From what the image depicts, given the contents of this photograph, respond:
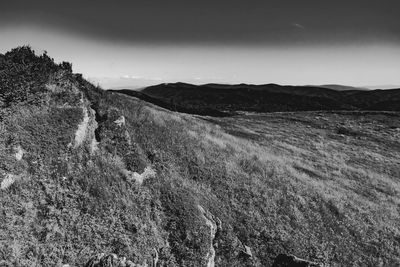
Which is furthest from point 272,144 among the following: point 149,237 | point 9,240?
point 9,240

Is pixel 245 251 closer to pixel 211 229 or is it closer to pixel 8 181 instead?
pixel 211 229

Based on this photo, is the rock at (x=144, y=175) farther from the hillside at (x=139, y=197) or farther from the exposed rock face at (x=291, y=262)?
the exposed rock face at (x=291, y=262)

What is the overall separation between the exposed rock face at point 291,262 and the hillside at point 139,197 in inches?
2.3

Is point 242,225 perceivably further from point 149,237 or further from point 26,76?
point 26,76

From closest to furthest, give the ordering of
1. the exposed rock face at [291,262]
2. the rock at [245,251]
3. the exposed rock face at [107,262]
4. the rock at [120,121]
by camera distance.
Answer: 1. the exposed rock face at [107,262]
2. the exposed rock face at [291,262]
3. the rock at [245,251]
4. the rock at [120,121]

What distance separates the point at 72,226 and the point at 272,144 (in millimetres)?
29186

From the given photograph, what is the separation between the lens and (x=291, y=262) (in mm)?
12539

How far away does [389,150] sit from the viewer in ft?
154

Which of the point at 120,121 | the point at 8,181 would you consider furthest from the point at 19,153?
the point at 120,121

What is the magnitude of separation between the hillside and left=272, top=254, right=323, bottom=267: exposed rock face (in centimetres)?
6

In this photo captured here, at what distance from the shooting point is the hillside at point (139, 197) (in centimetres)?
1004

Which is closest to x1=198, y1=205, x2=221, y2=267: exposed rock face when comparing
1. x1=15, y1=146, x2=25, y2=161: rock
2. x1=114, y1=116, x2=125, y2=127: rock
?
x1=114, y1=116, x2=125, y2=127: rock

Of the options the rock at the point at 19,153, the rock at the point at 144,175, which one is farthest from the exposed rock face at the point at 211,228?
the rock at the point at 19,153

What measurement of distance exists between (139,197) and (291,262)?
646 centimetres
